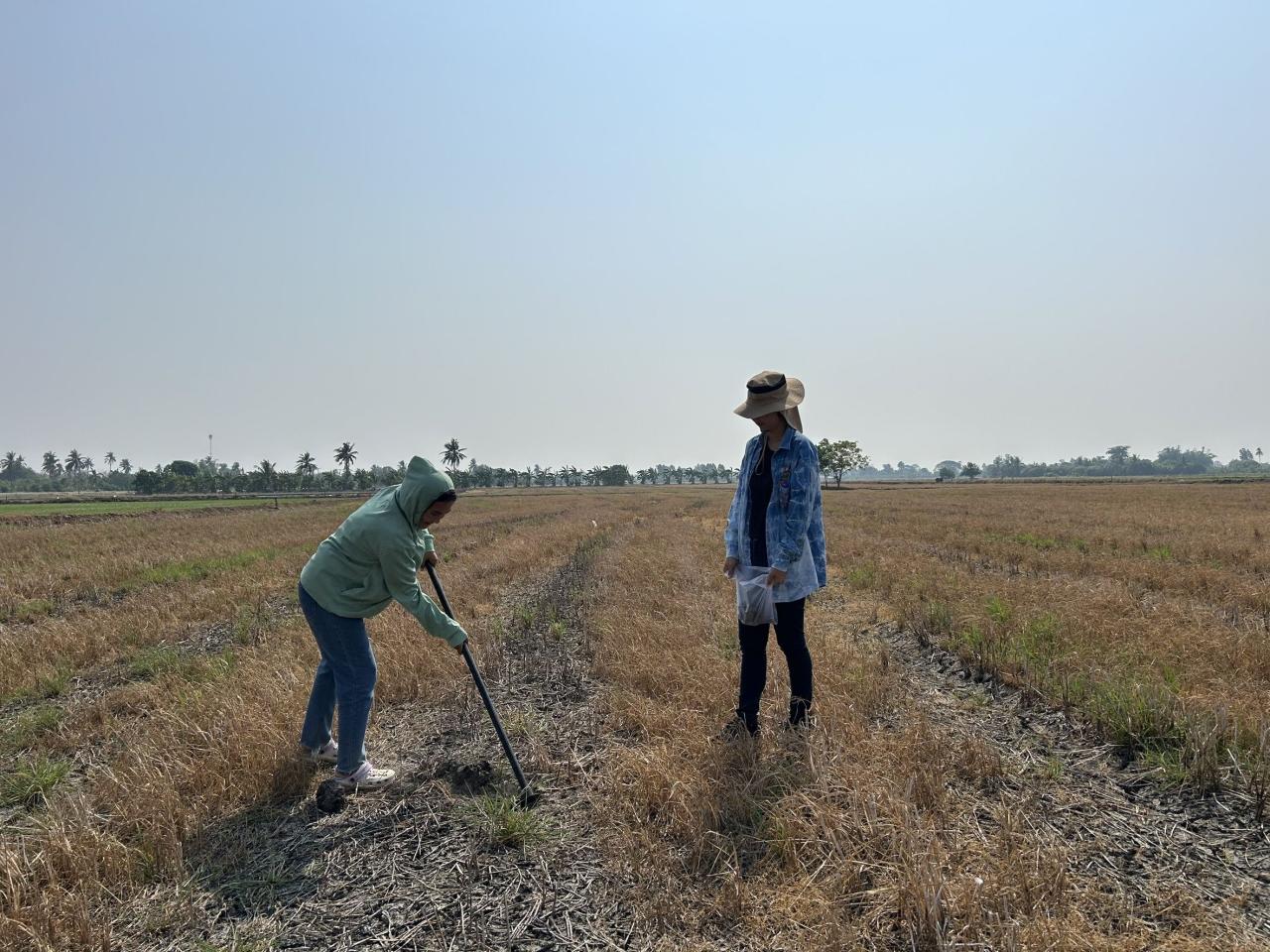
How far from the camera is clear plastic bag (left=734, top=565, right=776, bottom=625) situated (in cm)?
400

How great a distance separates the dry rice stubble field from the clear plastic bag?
2.79ft

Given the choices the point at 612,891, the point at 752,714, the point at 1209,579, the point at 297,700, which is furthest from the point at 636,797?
the point at 1209,579

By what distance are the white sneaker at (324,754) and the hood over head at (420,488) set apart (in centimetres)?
184

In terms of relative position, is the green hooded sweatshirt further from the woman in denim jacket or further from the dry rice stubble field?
the woman in denim jacket

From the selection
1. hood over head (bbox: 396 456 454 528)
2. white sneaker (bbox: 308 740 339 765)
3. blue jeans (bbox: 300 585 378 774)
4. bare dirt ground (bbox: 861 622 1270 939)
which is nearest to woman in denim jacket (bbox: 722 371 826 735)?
bare dirt ground (bbox: 861 622 1270 939)

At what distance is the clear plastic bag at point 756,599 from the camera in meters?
4.00

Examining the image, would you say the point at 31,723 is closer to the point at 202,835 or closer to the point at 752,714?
the point at 202,835

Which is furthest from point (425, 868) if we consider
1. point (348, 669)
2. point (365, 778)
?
point (348, 669)

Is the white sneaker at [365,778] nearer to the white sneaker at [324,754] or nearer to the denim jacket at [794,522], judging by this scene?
the white sneaker at [324,754]

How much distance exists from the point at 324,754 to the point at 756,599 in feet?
10.4

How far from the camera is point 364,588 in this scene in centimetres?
367

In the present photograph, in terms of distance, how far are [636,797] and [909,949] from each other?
5.23 ft

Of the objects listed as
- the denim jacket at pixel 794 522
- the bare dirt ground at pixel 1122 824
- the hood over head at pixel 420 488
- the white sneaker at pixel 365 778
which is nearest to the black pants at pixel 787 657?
the denim jacket at pixel 794 522

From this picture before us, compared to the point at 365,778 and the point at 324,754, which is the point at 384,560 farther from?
the point at 324,754
